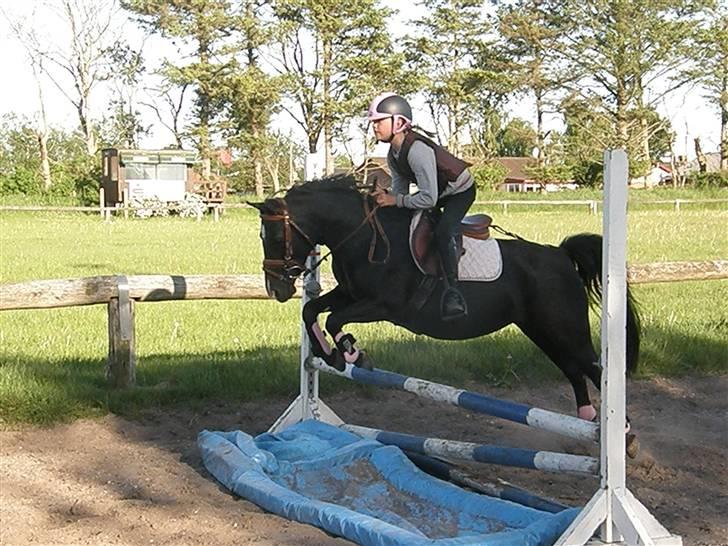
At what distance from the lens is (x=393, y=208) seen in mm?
5391

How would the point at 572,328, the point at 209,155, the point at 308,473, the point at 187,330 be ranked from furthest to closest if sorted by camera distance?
the point at 209,155 → the point at 187,330 → the point at 572,328 → the point at 308,473

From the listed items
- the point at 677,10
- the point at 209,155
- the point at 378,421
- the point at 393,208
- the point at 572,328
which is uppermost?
the point at 677,10

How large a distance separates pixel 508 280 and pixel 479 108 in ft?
171

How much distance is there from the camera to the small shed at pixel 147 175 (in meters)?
42.8

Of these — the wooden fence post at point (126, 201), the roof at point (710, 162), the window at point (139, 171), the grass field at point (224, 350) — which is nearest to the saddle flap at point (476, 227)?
the grass field at point (224, 350)

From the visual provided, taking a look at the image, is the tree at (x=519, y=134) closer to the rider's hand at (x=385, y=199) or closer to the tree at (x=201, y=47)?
the tree at (x=201, y=47)

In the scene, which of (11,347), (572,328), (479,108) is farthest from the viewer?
(479,108)

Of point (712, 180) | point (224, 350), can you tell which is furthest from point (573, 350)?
point (712, 180)

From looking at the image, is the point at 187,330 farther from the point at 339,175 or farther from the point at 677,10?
the point at 677,10

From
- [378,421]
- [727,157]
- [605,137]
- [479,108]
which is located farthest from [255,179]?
[378,421]

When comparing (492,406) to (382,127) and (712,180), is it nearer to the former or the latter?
(382,127)

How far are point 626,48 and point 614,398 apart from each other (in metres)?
56.3

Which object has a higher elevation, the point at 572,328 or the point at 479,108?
the point at 479,108

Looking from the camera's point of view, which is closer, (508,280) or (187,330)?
(508,280)
